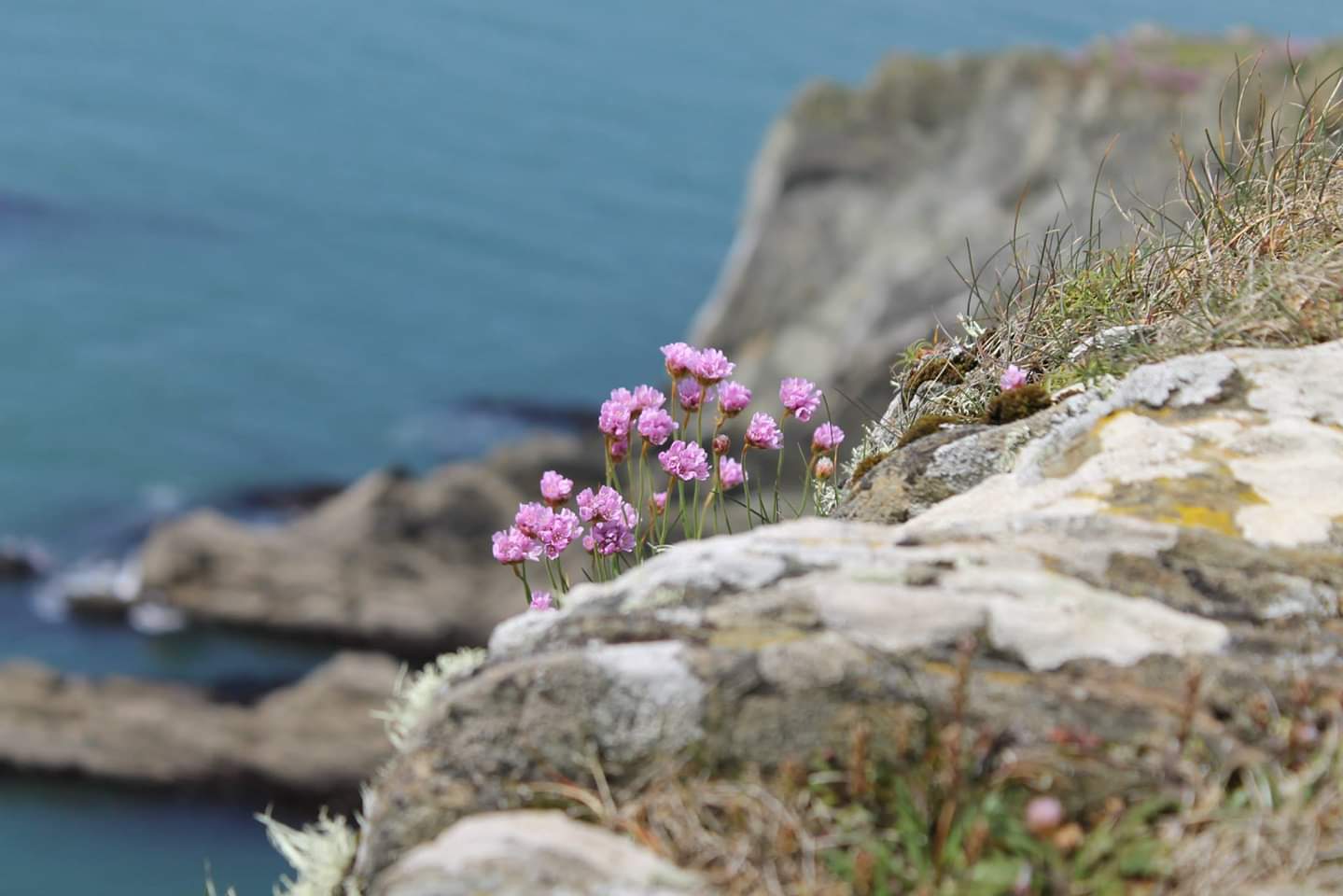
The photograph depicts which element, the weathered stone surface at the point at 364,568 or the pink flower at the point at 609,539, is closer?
the pink flower at the point at 609,539

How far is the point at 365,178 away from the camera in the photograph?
44062mm

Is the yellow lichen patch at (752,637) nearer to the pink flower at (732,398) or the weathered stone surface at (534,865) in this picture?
the weathered stone surface at (534,865)

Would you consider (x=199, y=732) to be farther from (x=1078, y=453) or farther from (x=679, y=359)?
(x=1078, y=453)

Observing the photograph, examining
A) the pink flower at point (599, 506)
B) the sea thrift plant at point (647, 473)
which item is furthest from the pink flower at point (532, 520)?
the pink flower at point (599, 506)

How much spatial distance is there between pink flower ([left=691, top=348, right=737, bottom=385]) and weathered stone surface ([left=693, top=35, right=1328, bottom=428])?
20299 millimetres

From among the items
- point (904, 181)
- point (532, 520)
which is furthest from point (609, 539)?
point (904, 181)

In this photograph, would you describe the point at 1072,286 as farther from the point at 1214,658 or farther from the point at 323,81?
the point at 323,81

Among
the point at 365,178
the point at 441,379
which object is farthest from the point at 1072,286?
the point at 365,178

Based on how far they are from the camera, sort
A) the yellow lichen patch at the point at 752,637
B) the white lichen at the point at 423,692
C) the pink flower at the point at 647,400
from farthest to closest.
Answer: the pink flower at the point at 647,400, the white lichen at the point at 423,692, the yellow lichen patch at the point at 752,637

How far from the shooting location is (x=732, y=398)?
424cm

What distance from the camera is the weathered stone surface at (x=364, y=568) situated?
73.4 feet

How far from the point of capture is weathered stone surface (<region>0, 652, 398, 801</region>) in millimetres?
18828

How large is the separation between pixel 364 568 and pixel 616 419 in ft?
65.9

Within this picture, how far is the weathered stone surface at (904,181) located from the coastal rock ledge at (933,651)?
21495 mm
